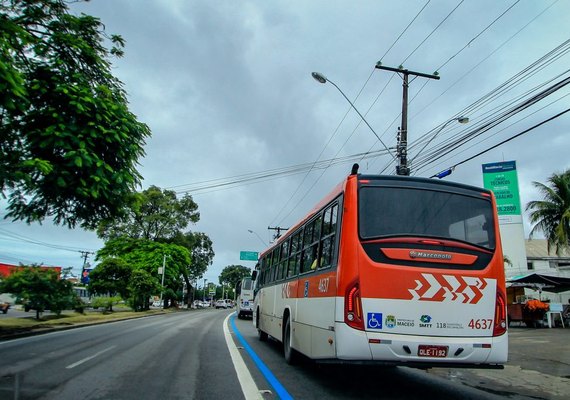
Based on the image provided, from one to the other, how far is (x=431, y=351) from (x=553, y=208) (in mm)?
30473

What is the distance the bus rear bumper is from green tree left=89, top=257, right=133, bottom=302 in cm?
3467

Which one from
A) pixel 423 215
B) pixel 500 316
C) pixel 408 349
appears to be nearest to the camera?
pixel 408 349

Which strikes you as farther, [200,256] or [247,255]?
[200,256]

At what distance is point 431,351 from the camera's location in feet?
19.6

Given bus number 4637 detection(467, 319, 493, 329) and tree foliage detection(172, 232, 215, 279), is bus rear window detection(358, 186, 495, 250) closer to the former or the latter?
bus number 4637 detection(467, 319, 493, 329)

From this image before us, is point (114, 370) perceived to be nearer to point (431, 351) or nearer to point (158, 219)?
point (431, 351)

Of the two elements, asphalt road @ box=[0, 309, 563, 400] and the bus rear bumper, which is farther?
asphalt road @ box=[0, 309, 563, 400]

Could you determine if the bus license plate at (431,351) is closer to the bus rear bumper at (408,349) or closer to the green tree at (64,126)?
the bus rear bumper at (408,349)

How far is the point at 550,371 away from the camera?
9.09 meters

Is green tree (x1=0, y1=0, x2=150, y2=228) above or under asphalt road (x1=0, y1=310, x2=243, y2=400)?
above

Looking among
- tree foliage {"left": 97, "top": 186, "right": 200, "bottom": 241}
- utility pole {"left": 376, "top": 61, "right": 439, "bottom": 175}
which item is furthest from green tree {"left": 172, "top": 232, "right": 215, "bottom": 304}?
utility pole {"left": 376, "top": 61, "right": 439, "bottom": 175}

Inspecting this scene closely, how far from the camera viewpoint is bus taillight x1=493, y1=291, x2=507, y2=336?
6.32 m

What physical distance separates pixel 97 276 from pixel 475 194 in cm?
3550

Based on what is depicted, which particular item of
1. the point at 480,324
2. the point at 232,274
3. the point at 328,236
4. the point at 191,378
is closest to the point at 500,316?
the point at 480,324
